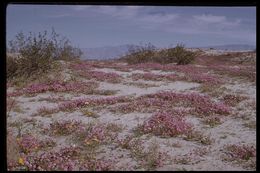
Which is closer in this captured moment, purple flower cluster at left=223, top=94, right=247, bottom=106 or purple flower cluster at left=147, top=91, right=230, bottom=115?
purple flower cluster at left=147, top=91, right=230, bottom=115

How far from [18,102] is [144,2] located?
960 centimetres

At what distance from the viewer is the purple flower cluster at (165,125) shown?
9.38 m

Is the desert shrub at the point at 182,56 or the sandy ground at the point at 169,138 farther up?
the desert shrub at the point at 182,56

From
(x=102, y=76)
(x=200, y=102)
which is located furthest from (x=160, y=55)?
(x=200, y=102)

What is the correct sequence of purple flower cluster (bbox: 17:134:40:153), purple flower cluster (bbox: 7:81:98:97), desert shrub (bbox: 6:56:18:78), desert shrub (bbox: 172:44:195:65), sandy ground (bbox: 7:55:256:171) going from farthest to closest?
1. desert shrub (bbox: 172:44:195:65)
2. desert shrub (bbox: 6:56:18:78)
3. purple flower cluster (bbox: 7:81:98:97)
4. purple flower cluster (bbox: 17:134:40:153)
5. sandy ground (bbox: 7:55:256:171)

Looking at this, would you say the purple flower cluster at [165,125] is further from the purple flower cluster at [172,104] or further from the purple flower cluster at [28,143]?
the purple flower cluster at [28,143]

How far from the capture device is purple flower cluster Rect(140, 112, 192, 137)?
9.38 metres

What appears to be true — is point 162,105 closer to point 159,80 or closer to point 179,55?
point 159,80

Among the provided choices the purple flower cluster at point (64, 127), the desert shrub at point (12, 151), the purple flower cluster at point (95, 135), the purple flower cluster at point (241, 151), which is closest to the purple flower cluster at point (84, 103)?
the purple flower cluster at point (64, 127)

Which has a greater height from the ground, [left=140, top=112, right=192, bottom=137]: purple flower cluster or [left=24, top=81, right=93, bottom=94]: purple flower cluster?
[left=24, top=81, right=93, bottom=94]: purple flower cluster

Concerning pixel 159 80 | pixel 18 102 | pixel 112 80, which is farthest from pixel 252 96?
pixel 18 102

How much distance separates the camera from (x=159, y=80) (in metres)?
19.4

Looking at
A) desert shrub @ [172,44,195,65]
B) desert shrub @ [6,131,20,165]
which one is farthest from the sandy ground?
desert shrub @ [172,44,195,65]

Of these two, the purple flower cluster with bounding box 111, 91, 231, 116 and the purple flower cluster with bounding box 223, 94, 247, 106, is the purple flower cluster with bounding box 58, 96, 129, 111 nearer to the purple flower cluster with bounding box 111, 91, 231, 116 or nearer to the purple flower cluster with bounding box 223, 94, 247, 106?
the purple flower cluster with bounding box 111, 91, 231, 116
